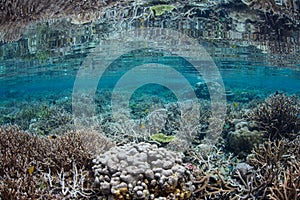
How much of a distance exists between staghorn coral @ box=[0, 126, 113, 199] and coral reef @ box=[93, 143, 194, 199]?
2.02 ft

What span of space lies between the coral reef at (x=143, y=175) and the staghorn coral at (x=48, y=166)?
62cm

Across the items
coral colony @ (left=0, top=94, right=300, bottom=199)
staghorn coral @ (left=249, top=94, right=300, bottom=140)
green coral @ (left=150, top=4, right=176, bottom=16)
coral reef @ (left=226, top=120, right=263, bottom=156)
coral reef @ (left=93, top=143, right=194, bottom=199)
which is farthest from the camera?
green coral @ (left=150, top=4, right=176, bottom=16)

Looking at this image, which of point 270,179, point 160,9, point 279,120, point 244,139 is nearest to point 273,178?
point 270,179

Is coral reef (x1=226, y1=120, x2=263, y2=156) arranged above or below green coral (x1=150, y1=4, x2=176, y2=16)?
below

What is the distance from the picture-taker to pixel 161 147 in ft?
22.5

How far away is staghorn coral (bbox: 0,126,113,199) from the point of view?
4805mm

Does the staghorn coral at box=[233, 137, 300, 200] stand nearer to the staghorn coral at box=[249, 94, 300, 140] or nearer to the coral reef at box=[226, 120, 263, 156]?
the coral reef at box=[226, 120, 263, 156]

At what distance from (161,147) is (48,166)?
2.76m

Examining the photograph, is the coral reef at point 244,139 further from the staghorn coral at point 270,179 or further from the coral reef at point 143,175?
the coral reef at point 143,175

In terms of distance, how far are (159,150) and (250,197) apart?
1.94 meters

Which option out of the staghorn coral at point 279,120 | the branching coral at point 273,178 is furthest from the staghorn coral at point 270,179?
the staghorn coral at point 279,120

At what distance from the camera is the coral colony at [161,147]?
471 centimetres

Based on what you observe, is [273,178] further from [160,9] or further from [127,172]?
[160,9]

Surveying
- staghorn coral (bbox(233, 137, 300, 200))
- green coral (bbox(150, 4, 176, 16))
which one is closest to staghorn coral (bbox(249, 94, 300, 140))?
staghorn coral (bbox(233, 137, 300, 200))
